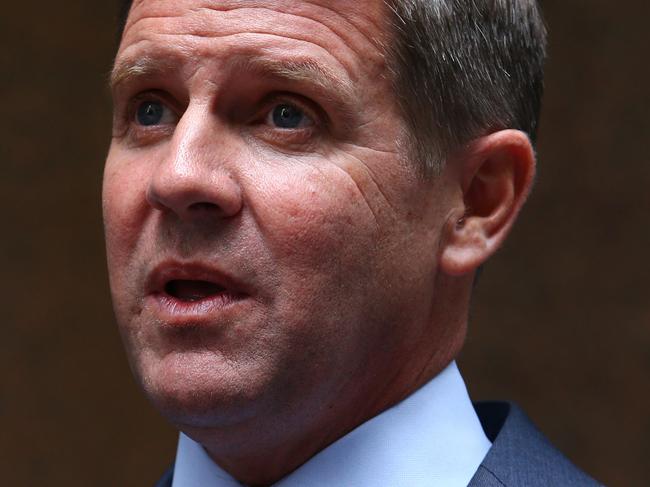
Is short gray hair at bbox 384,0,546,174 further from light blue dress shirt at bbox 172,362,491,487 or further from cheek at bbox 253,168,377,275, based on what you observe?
light blue dress shirt at bbox 172,362,491,487

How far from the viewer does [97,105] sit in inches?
185

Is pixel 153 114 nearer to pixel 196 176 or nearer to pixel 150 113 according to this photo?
pixel 150 113

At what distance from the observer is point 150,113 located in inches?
98.3

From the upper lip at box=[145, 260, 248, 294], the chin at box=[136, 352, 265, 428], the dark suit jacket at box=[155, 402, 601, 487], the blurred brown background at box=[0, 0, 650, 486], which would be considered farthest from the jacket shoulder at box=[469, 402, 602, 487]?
the blurred brown background at box=[0, 0, 650, 486]

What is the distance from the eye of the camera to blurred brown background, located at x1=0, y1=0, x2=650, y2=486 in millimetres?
4402

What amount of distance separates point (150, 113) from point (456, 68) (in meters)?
0.54

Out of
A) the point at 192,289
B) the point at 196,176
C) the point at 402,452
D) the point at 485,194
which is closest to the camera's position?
the point at 196,176

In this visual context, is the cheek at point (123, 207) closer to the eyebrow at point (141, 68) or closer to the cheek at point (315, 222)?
the eyebrow at point (141, 68)

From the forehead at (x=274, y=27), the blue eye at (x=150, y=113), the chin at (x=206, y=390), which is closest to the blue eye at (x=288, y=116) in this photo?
the forehead at (x=274, y=27)

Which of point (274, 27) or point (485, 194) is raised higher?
point (274, 27)

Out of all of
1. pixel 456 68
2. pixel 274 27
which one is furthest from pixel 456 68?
pixel 274 27

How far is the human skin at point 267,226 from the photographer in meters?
2.31

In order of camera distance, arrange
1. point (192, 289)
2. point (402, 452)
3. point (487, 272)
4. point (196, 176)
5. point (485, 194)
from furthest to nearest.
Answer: point (487, 272) < point (485, 194) < point (402, 452) < point (192, 289) < point (196, 176)

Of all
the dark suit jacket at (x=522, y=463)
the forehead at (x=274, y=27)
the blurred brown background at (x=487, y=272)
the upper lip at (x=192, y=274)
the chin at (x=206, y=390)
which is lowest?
the blurred brown background at (x=487, y=272)
